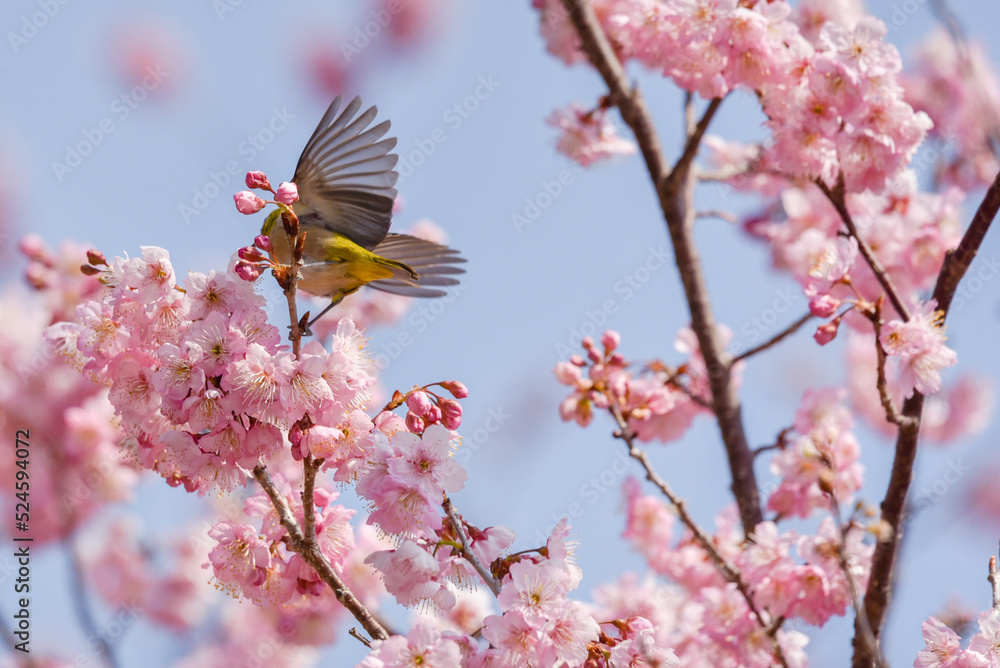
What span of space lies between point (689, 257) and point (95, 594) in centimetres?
432

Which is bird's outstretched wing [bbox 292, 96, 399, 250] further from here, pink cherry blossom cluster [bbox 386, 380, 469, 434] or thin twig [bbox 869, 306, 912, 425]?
thin twig [bbox 869, 306, 912, 425]

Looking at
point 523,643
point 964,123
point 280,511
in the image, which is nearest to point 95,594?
point 280,511

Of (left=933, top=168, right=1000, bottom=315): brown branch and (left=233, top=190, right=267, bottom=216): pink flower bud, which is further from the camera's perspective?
(left=933, top=168, right=1000, bottom=315): brown branch

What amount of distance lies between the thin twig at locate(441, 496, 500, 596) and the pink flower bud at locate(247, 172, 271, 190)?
80 cm

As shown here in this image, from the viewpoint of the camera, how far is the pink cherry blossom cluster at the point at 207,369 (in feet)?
5.50

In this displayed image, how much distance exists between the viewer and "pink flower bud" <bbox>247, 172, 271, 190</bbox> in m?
1.73

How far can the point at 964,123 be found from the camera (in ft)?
18.6

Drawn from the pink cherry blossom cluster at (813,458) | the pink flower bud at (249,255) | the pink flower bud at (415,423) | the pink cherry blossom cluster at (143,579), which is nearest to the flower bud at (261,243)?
the pink flower bud at (249,255)

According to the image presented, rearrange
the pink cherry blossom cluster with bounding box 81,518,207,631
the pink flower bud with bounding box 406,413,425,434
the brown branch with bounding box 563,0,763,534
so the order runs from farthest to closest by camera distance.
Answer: the pink cherry blossom cluster with bounding box 81,518,207,631 < the brown branch with bounding box 563,0,763,534 < the pink flower bud with bounding box 406,413,425,434

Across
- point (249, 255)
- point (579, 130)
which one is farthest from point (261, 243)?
point (579, 130)

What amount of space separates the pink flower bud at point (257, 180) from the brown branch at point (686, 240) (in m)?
2.02

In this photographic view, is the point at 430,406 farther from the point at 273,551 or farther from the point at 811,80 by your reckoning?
the point at 811,80

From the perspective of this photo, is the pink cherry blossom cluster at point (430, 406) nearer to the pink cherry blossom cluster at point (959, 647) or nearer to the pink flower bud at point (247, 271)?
the pink flower bud at point (247, 271)

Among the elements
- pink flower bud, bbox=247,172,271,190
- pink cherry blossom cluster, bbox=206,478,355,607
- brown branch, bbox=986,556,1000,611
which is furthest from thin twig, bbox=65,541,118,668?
brown branch, bbox=986,556,1000,611
